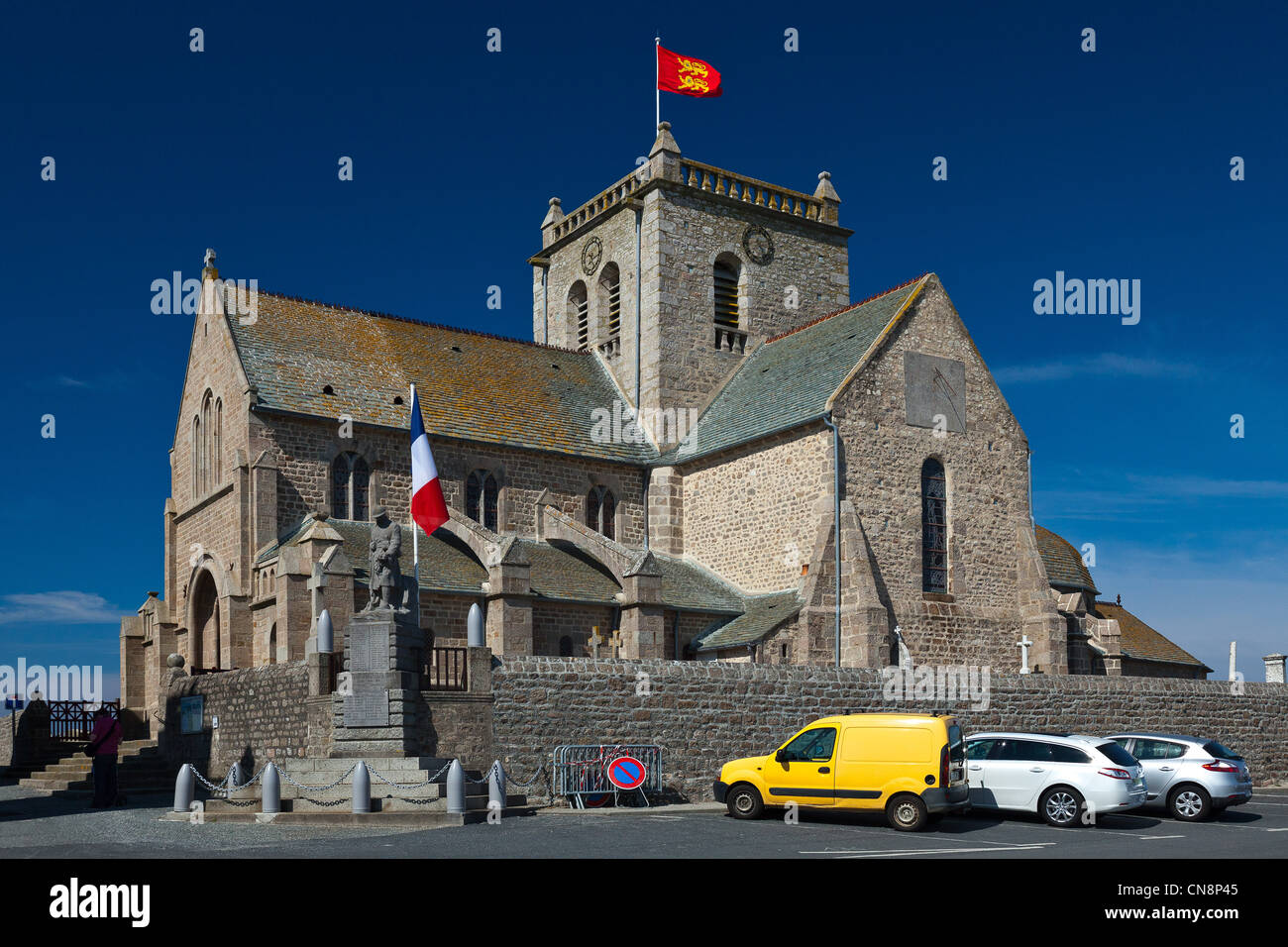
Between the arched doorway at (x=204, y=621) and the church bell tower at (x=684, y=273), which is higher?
the church bell tower at (x=684, y=273)

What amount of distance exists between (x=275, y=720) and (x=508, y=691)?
469 cm

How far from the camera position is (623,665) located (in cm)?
2244

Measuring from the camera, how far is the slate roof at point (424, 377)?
106 feet

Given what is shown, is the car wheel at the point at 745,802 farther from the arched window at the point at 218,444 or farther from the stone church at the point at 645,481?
the arched window at the point at 218,444

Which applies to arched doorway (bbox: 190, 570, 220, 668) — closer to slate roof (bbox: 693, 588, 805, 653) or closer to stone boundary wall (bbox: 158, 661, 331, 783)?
stone boundary wall (bbox: 158, 661, 331, 783)

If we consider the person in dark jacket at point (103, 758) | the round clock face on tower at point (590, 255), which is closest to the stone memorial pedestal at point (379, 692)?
the person in dark jacket at point (103, 758)

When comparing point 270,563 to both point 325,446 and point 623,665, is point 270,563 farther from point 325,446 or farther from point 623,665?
point 623,665

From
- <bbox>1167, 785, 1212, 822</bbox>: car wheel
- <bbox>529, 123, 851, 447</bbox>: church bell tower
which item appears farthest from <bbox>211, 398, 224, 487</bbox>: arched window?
<bbox>1167, 785, 1212, 822</bbox>: car wheel

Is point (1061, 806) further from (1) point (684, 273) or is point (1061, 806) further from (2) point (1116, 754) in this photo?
(1) point (684, 273)

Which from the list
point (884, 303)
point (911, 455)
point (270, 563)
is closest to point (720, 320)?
point (884, 303)

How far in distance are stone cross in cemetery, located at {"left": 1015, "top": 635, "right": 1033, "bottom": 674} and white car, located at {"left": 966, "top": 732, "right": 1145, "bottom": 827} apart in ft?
41.6

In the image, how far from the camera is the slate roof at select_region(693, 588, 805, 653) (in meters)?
29.1

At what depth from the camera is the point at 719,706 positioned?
2328 centimetres

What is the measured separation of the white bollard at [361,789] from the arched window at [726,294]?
24471mm
